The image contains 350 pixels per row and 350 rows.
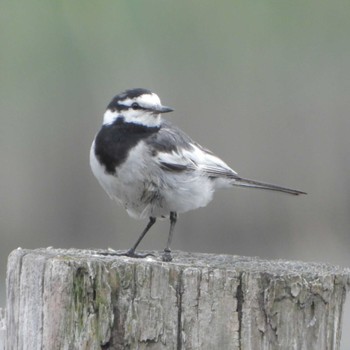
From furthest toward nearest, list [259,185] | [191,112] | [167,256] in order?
[191,112]
[259,185]
[167,256]

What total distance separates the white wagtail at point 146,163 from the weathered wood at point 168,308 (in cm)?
145

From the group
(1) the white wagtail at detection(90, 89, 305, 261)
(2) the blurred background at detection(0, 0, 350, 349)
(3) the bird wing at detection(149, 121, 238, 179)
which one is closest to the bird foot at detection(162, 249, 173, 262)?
(1) the white wagtail at detection(90, 89, 305, 261)

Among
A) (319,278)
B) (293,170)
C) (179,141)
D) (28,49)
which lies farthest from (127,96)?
(28,49)

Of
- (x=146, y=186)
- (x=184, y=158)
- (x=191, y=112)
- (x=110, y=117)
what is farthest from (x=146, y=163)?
(x=191, y=112)

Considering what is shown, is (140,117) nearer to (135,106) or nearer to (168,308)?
(135,106)

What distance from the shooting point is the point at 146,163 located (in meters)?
5.82

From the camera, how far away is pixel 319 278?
4.42m

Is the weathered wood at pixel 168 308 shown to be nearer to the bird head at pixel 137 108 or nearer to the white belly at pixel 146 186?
the white belly at pixel 146 186

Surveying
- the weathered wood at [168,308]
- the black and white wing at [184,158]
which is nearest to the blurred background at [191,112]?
the black and white wing at [184,158]

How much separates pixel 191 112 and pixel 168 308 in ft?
20.3

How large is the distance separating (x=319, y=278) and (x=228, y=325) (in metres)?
0.41

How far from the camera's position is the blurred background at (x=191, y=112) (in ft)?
33.5

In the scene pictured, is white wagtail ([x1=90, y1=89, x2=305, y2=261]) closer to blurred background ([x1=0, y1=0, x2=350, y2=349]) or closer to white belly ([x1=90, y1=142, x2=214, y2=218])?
white belly ([x1=90, y1=142, x2=214, y2=218])

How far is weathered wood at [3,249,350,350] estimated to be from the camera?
421cm
